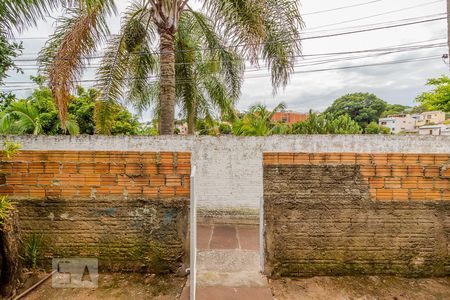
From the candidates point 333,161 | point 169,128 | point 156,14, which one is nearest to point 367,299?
point 333,161

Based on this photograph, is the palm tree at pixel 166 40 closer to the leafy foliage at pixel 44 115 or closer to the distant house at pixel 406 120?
the leafy foliage at pixel 44 115

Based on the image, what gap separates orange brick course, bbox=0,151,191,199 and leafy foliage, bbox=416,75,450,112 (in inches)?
980

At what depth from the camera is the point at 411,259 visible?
295cm

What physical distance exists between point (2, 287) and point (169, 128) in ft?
12.2

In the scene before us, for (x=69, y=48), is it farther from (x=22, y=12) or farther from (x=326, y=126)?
(x=326, y=126)

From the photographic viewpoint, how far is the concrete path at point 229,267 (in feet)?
8.57

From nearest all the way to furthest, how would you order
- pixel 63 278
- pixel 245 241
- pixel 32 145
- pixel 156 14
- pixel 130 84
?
pixel 63 278, pixel 245 241, pixel 32 145, pixel 156 14, pixel 130 84

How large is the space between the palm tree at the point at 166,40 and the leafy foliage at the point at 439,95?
2187 centimetres

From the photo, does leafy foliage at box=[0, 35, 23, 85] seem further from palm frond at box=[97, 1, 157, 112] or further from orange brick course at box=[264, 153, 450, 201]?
orange brick course at box=[264, 153, 450, 201]

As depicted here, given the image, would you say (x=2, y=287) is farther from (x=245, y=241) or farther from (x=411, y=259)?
(x=411, y=259)

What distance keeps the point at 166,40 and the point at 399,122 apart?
5908cm

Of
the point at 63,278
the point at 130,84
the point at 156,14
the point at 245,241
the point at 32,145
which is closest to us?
the point at 63,278

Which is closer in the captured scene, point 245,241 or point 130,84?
point 245,241

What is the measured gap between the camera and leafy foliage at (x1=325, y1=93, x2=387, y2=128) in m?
50.2
